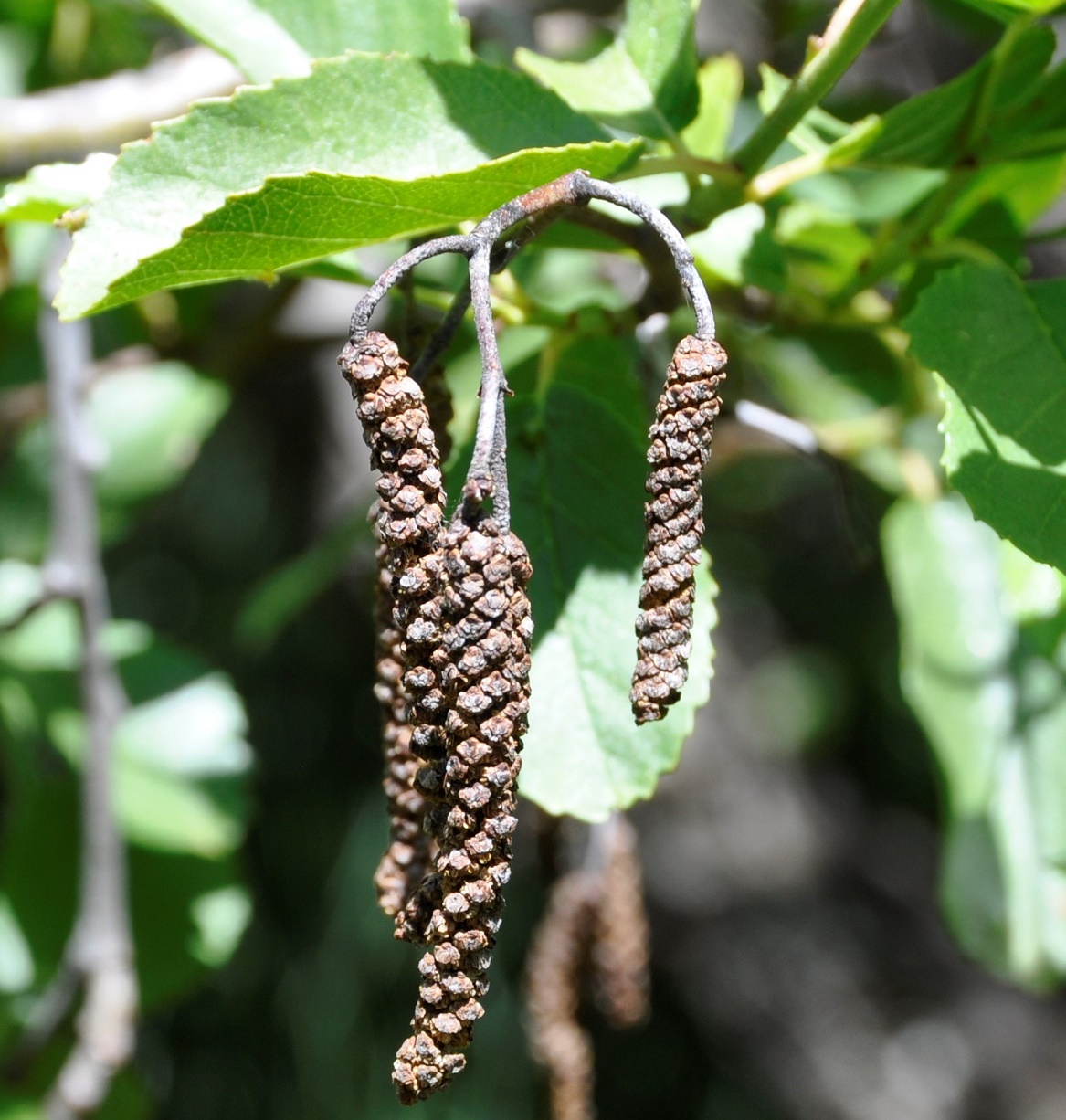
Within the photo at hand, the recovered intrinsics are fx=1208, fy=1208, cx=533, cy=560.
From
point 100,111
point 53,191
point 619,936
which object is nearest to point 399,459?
point 53,191

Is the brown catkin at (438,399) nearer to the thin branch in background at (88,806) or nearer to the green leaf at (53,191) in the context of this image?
the green leaf at (53,191)

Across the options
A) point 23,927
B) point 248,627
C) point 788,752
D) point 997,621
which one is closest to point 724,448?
point 997,621

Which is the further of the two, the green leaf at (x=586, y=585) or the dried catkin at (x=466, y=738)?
the green leaf at (x=586, y=585)

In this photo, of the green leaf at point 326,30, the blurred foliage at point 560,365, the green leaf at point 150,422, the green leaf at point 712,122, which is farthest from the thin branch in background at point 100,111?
the green leaf at point 712,122

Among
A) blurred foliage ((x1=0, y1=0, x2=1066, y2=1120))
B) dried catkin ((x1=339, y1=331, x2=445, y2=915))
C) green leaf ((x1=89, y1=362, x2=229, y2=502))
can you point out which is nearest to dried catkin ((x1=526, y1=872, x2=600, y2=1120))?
blurred foliage ((x1=0, y1=0, x2=1066, y2=1120))

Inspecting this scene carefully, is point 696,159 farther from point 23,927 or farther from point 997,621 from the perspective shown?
point 23,927

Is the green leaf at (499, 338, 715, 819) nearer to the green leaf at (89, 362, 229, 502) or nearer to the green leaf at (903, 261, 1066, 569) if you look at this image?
the green leaf at (903, 261, 1066, 569)
